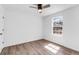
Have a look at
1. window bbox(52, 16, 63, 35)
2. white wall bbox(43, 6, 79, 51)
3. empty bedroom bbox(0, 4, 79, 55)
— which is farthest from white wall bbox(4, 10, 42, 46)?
window bbox(52, 16, 63, 35)

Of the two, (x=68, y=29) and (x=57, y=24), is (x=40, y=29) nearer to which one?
(x=57, y=24)

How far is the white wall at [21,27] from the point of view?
1.80m

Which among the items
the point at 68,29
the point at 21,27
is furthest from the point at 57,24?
the point at 21,27

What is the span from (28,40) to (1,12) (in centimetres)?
91

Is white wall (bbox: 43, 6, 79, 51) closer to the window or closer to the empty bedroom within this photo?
the empty bedroom

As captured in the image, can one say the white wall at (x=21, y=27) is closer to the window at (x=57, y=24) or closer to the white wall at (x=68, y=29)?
the white wall at (x=68, y=29)

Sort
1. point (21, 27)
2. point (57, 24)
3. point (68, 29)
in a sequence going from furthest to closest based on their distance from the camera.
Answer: point (68, 29) → point (57, 24) → point (21, 27)

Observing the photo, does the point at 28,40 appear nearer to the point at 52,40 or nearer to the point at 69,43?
the point at 52,40

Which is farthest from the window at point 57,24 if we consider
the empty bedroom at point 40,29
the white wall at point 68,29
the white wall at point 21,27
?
the white wall at point 21,27

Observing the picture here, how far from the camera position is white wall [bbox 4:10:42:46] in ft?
5.90

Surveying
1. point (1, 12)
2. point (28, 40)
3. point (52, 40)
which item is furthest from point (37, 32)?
point (1, 12)

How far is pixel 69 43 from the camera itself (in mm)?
2316

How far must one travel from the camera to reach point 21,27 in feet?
6.22
